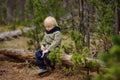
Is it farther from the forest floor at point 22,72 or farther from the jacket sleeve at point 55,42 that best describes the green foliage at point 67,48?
the forest floor at point 22,72

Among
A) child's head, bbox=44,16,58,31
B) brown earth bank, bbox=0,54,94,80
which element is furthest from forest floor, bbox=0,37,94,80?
child's head, bbox=44,16,58,31

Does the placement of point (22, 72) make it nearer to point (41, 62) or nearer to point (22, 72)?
point (22, 72)

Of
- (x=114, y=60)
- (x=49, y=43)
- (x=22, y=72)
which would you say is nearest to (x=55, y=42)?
(x=49, y=43)

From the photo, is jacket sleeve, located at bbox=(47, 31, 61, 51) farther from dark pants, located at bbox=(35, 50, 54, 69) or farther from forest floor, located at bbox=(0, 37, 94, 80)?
forest floor, located at bbox=(0, 37, 94, 80)

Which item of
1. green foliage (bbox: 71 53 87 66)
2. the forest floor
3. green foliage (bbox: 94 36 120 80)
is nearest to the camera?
green foliage (bbox: 94 36 120 80)

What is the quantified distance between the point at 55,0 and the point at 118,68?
286 inches

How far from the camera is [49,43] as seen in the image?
26.3 feet

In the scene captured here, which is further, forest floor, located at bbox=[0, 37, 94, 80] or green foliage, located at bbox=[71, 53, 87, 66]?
forest floor, located at bbox=[0, 37, 94, 80]

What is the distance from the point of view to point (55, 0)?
33.6 ft

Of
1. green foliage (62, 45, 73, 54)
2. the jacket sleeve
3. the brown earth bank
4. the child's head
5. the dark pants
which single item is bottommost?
the brown earth bank

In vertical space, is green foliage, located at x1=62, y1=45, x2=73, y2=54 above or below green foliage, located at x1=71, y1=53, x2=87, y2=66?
above

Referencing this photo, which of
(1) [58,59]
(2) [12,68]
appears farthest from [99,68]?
(2) [12,68]

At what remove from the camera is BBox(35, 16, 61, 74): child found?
776 centimetres

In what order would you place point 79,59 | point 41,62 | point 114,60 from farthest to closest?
1. point 41,62
2. point 79,59
3. point 114,60
